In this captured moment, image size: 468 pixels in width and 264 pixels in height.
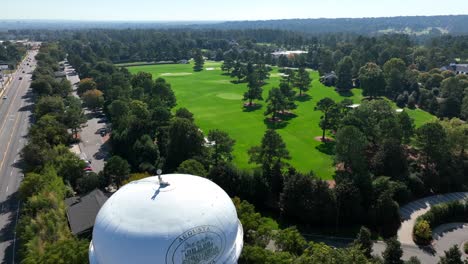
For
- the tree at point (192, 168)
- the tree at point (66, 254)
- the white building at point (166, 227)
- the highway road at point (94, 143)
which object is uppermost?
the white building at point (166, 227)

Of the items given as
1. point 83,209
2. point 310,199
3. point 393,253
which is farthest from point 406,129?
point 83,209

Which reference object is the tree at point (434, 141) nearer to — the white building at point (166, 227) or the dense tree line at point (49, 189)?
the white building at point (166, 227)

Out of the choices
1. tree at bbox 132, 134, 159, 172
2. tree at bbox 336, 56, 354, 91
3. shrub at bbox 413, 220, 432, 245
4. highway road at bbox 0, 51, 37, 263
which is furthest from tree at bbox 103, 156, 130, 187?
tree at bbox 336, 56, 354, 91

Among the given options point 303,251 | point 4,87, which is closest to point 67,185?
point 303,251

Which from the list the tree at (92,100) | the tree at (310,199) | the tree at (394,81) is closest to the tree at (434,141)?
the tree at (310,199)

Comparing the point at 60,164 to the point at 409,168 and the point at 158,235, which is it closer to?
the point at 158,235

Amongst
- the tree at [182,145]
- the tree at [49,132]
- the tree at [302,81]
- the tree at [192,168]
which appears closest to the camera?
the tree at [192,168]
